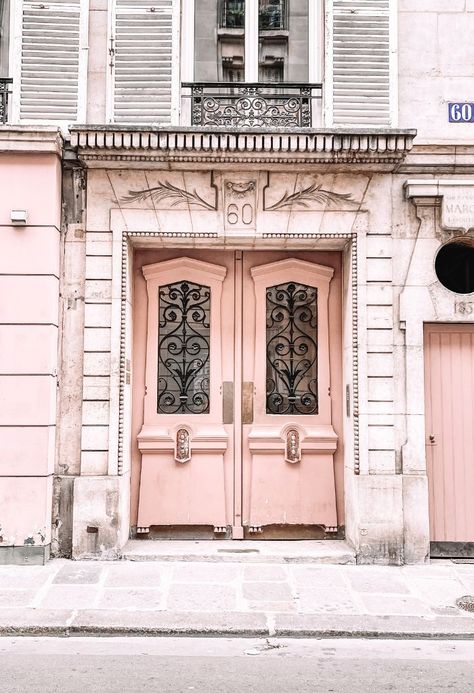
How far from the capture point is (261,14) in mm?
8086

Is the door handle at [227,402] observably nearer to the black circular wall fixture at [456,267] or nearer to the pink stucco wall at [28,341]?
the pink stucco wall at [28,341]

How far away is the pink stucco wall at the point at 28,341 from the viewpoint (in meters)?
7.12

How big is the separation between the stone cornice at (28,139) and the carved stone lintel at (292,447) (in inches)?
173

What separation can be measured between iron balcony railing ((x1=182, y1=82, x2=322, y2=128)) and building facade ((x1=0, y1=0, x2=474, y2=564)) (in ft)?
0.10

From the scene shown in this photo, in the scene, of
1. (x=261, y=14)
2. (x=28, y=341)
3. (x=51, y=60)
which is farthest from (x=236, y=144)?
(x=28, y=341)

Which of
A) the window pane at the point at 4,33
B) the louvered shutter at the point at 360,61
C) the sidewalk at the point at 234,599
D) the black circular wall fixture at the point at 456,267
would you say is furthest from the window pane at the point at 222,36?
the sidewalk at the point at 234,599

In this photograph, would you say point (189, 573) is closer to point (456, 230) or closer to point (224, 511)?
point (224, 511)

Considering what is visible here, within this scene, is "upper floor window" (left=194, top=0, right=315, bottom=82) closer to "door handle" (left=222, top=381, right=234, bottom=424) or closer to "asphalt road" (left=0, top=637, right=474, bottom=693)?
"door handle" (left=222, top=381, right=234, bottom=424)

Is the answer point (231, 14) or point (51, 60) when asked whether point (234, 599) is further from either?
point (231, 14)

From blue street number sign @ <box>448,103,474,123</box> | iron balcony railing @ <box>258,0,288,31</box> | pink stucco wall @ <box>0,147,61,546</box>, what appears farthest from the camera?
iron balcony railing @ <box>258,0,288,31</box>

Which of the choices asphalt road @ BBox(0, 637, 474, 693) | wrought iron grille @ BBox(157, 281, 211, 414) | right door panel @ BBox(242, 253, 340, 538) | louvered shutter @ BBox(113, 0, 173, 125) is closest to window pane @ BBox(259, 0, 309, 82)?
louvered shutter @ BBox(113, 0, 173, 125)

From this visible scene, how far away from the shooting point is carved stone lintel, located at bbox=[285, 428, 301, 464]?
7.98 meters

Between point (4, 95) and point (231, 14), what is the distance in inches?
117

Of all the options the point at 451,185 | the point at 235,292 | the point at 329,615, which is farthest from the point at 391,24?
the point at 329,615
